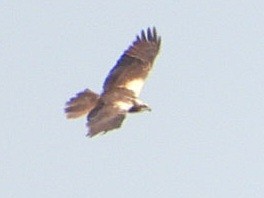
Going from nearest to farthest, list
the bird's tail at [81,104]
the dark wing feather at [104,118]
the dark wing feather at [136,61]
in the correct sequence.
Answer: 1. the dark wing feather at [104,118]
2. the bird's tail at [81,104]
3. the dark wing feather at [136,61]

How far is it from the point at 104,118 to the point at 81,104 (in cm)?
106

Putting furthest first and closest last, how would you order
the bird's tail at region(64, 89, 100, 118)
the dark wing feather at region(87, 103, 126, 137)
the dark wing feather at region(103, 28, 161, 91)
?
the dark wing feather at region(103, 28, 161, 91) → the bird's tail at region(64, 89, 100, 118) → the dark wing feather at region(87, 103, 126, 137)

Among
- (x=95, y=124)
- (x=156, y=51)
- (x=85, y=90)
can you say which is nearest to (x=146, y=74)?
(x=156, y=51)

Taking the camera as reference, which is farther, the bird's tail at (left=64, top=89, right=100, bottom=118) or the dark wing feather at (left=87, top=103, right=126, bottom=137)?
the bird's tail at (left=64, top=89, right=100, bottom=118)

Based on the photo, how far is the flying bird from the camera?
2031 centimetres

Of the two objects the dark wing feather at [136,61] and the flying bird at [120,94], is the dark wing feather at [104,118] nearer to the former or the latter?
the flying bird at [120,94]

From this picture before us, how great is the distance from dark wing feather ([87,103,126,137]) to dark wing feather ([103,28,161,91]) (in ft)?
4.53

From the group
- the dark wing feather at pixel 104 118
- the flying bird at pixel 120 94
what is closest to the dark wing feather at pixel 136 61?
the flying bird at pixel 120 94

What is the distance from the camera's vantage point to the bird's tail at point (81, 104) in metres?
21.1

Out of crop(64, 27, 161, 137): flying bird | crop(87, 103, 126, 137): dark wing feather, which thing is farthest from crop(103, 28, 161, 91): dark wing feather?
crop(87, 103, 126, 137): dark wing feather

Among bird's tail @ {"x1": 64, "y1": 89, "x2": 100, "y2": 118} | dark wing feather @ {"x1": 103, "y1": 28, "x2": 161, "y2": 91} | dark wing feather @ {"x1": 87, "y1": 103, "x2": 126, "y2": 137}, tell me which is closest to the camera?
dark wing feather @ {"x1": 87, "y1": 103, "x2": 126, "y2": 137}

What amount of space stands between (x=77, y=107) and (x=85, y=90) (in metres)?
0.56

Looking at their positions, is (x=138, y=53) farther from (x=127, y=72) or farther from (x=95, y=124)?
(x=95, y=124)

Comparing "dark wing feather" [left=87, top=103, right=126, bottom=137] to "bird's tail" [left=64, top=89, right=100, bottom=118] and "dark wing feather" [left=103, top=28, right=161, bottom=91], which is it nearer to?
"bird's tail" [left=64, top=89, right=100, bottom=118]
